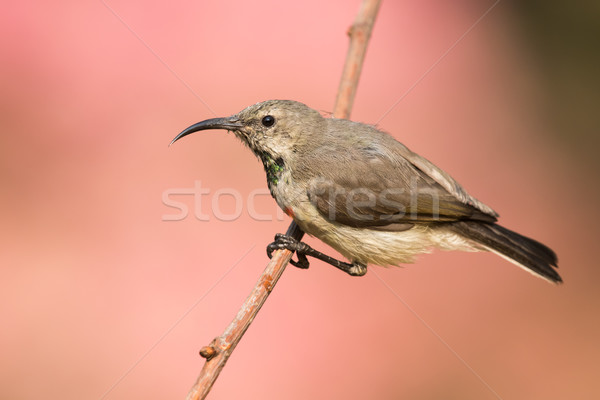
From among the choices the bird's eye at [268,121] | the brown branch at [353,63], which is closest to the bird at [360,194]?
the bird's eye at [268,121]

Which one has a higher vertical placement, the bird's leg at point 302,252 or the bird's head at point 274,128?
the bird's head at point 274,128

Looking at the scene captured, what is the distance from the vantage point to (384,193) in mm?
3436

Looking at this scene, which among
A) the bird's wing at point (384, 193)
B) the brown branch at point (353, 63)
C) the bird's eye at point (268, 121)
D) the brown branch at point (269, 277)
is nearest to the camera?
the brown branch at point (269, 277)

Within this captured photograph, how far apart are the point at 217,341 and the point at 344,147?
5.12 ft

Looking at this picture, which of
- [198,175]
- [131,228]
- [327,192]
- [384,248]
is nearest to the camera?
[327,192]

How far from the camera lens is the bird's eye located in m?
3.52

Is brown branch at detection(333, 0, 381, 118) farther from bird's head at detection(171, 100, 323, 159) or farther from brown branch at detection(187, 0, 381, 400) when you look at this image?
bird's head at detection(171, 100, 323, 159)

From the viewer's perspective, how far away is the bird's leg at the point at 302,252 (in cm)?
341

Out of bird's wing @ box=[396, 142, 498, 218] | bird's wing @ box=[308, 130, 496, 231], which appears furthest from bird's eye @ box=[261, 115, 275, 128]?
bird's wing @ box=[396, 142, 498, 218]

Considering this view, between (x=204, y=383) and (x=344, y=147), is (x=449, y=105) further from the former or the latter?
(x=204, y=383)

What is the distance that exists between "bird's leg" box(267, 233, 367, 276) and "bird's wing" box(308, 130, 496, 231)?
0.83 ft

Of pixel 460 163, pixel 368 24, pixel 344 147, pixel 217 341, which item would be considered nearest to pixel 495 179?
pixel 460 163

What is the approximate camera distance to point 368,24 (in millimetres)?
4141

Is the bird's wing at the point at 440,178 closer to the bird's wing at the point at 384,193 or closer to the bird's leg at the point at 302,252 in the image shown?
the bird's wing at the point at 384,193
